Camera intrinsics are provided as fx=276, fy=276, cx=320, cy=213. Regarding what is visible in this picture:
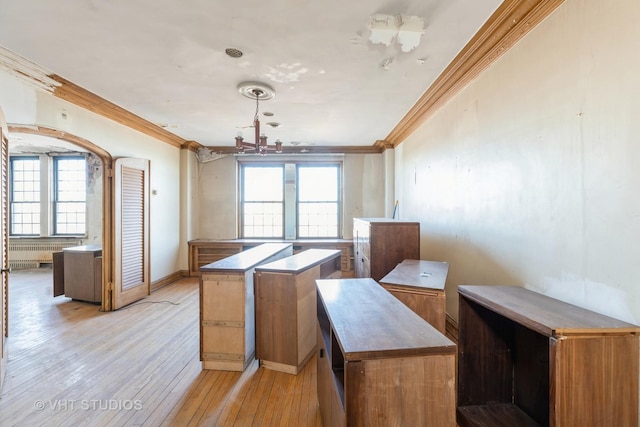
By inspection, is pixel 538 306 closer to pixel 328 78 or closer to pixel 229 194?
pixel 328 78

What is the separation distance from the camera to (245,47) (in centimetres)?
224

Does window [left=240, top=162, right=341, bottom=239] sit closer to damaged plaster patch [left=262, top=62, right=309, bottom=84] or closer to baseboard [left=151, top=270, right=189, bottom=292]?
baseboard [left=151, top=270, right=189, bottom=292]

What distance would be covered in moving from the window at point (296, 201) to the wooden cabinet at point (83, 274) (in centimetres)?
266

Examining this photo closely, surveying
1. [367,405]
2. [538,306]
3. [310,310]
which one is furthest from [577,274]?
[310,310]

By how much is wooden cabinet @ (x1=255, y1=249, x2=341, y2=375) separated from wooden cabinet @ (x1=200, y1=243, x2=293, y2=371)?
0.12 meters

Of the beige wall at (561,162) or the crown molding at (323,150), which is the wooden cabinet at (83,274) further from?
the beige wall at (561,162)

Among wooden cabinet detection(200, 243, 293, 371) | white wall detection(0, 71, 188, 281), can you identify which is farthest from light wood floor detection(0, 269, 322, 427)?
white wall detection(0, 71, 188, 281)

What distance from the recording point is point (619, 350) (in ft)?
3.90

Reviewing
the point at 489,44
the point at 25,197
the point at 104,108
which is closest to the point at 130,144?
the point at 104,108

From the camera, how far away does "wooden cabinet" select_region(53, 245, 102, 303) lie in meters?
4.12

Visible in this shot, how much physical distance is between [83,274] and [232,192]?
286 centimetres

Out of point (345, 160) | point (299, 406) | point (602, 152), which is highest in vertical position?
point (345, 160)

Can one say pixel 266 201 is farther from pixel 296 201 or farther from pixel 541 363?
pixel 541 363

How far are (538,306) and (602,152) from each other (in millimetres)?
853
